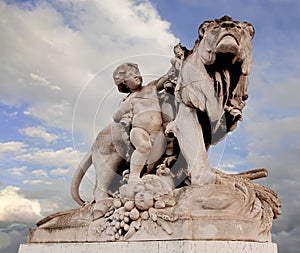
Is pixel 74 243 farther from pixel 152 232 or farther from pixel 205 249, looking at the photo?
pixel 205 249

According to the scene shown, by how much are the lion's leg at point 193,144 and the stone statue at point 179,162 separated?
1 cm

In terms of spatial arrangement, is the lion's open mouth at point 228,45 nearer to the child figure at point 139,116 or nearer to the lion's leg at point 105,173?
the child figure at point 139,116

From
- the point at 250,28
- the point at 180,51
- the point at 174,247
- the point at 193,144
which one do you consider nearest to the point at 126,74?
the point at 180,51

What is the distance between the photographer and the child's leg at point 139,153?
19.9 ft

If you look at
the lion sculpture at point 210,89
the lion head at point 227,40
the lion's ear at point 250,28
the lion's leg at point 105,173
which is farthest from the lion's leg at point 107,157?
the lion's ear at point 250,28

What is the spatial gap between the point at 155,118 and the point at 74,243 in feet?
6.58

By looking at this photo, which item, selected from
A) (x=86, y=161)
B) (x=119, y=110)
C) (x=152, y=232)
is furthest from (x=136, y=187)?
(x=86, y=161)

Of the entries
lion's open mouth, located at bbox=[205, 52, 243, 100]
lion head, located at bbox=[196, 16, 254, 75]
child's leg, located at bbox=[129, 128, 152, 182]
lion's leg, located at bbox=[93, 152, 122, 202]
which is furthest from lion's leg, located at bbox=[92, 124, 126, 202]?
lion head, located at bbox=[196, 16, 254, 75]

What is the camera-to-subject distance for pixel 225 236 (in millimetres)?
4789

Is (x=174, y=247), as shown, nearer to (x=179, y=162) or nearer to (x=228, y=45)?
(x=179, y=162)

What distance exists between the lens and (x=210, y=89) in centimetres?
595

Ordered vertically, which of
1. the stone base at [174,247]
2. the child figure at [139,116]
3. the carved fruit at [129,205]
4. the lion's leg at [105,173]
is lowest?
the stone base at [174,247]

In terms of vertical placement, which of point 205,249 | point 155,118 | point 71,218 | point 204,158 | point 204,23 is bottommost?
point 205,249

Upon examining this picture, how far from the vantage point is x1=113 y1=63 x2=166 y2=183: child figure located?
6078 mm
